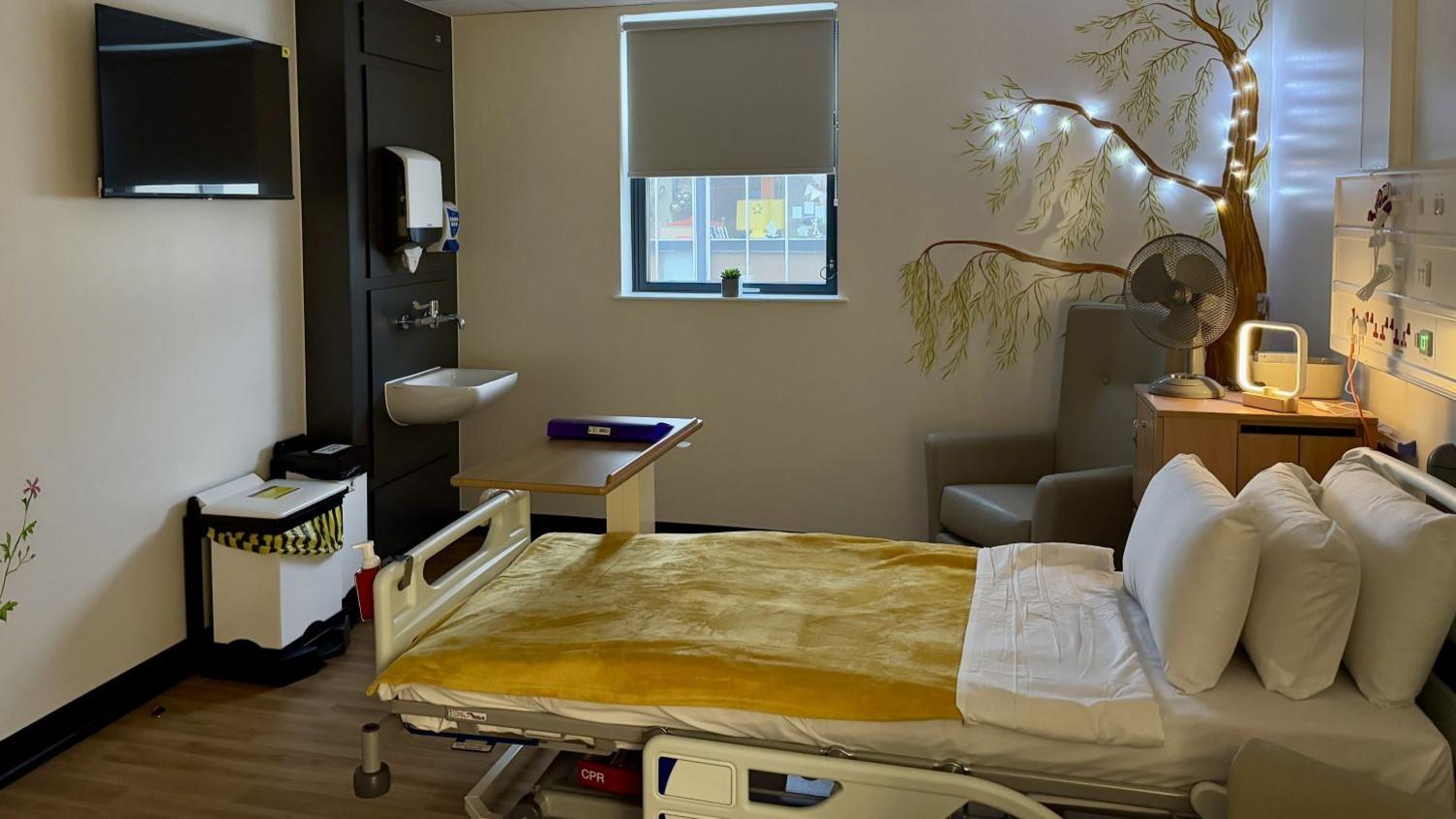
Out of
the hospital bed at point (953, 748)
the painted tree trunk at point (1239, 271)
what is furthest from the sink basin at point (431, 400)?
the painted tree trunk at point (1239, 271)

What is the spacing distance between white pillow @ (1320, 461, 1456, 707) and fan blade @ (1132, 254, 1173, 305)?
1.45 meters

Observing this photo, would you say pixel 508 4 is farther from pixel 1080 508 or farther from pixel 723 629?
pixel 723 629

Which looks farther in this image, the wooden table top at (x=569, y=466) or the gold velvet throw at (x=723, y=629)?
the wooden table top at (x=569, y=466)

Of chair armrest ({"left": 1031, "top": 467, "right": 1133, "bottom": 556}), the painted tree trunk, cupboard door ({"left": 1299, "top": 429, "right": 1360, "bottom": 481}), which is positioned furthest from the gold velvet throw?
the painted tree trunk

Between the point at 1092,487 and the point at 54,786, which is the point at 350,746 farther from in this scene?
the point at 1092,487

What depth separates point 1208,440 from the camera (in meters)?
3.50

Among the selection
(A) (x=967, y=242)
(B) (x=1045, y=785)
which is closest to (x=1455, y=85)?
(B) (x=1045, y=785)

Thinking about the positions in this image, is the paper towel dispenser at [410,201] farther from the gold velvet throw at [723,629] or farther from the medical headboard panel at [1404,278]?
the medical headboard panel at [1404,278]

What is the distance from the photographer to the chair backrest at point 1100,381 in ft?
14.9

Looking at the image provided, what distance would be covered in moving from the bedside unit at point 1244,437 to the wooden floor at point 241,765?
7.06ft

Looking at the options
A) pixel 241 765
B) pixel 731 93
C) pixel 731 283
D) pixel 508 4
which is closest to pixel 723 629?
pixel 241 765

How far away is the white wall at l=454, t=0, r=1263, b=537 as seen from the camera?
16.0ft

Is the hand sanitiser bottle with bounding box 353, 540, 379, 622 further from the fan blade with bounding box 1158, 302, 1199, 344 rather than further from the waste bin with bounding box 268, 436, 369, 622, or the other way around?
the fan blade with bounding box 1158, 302, 1199, 344

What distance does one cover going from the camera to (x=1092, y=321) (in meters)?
4.61
